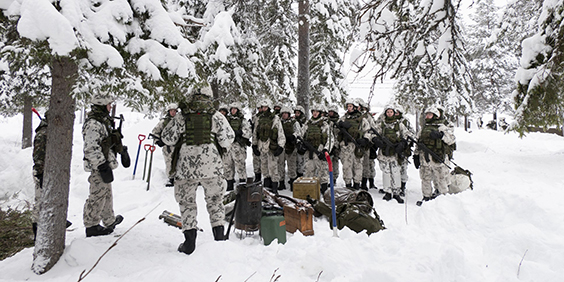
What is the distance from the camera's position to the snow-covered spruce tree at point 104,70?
284 cm

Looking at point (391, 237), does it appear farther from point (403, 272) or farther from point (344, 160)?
Answer: point (344, 160)

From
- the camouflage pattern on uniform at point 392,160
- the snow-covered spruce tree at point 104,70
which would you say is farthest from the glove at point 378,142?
the snow-covered spruce tree at point 104,70

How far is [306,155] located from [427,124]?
3.41 meters

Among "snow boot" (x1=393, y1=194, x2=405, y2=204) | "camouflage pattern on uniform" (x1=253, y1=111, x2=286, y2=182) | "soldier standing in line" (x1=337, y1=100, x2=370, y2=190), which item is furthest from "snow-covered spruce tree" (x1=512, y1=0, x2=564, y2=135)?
"camouflage pattern on uniform" (x1=253, y1=111, x2=286, y2=182)

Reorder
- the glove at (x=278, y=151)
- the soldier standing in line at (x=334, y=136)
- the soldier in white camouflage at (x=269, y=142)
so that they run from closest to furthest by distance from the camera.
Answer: the glove at (x=278, y=151), the soldier in white camouflage at (x=269, y=142), the soldier standing in line at (x=334, y=136)

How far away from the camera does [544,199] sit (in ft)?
16.2

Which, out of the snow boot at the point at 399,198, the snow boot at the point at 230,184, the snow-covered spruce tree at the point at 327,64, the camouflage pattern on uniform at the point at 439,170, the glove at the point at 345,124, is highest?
the snow-covered spruce tree at the point at 327,64

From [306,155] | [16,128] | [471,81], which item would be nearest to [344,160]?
[306,155]

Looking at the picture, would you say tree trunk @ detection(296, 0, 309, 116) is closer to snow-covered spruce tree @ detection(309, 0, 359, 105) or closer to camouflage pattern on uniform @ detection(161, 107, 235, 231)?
snow-covered spruce tree @ detection(309, 0, 359, 105)

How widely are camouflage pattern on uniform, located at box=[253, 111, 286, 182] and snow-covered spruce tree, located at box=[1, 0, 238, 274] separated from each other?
465 cm

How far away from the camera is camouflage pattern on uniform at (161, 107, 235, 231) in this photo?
13.1ft

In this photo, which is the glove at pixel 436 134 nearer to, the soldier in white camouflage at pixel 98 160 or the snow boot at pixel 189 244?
the snow boot at pixel 189 244

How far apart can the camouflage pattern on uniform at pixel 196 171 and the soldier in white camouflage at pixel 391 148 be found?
4881mm

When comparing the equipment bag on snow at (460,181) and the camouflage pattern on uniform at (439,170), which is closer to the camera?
the equipment bag on snow at (460,181)
